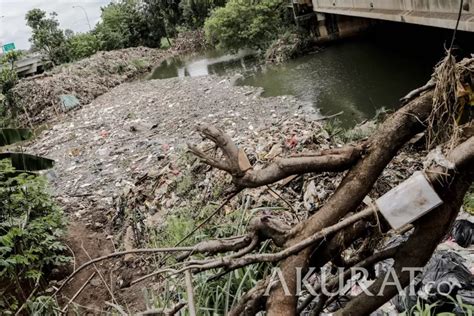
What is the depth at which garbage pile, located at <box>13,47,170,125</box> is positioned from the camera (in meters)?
16.0

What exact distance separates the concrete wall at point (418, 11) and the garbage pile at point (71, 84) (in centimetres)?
1020

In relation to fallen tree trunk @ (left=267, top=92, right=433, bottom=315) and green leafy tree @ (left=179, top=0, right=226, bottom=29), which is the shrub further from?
green leafy tree @ (left=179, top=0, right=226, bottom=29)

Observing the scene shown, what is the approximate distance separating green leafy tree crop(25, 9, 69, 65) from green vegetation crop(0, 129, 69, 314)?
22251 millimetres

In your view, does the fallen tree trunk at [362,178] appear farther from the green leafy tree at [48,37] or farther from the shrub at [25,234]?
the green leafy tree at [48,37]

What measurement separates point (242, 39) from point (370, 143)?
51.3 ft

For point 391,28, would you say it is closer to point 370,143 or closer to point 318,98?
point 318,98

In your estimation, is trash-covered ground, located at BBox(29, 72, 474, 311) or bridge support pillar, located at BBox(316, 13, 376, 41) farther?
bridge support pillar, located at BBox(316, 13, 376, 41)

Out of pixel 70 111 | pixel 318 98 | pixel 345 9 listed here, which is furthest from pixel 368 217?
pixel 70 111

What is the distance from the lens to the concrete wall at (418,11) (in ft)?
18.0

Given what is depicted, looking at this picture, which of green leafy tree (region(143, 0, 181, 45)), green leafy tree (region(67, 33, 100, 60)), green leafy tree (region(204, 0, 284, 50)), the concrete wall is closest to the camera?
the concrete wall

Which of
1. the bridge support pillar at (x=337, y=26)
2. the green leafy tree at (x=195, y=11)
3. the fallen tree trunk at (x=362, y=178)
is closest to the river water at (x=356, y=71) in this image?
the bridge support pillar at (x=337, y=26)

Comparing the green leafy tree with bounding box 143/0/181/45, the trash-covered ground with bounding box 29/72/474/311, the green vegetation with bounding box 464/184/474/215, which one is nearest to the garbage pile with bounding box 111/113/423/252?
the trash-covered ground with bounding box 29/72/474/311

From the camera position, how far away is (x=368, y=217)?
4.71 feet

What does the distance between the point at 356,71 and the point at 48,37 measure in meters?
20.1
